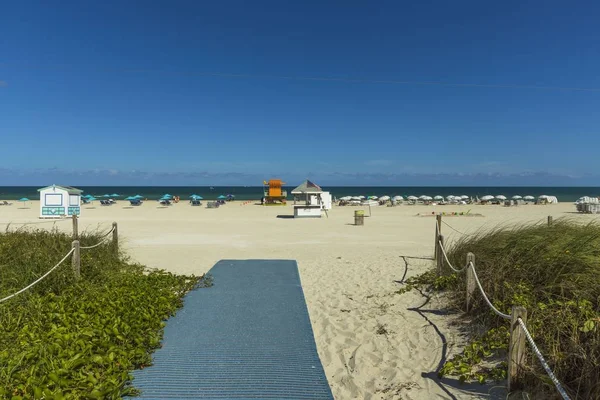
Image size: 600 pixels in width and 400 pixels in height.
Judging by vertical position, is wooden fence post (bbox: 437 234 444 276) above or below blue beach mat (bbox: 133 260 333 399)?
above

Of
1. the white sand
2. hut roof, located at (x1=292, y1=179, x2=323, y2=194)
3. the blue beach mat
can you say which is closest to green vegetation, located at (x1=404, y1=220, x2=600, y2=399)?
the white sand

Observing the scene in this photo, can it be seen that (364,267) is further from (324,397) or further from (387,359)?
(324,397)

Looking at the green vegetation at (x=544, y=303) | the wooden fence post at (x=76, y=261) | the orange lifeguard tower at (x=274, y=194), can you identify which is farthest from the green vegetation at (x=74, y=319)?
the orange lifeguard tower at (x=274, y=194)

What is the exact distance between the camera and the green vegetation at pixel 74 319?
3.39m

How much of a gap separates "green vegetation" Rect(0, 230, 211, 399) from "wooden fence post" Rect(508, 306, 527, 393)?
3.19 m

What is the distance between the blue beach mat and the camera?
366 cm

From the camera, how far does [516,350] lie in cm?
347

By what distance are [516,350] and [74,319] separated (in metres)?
4.64

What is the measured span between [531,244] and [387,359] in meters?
2.91

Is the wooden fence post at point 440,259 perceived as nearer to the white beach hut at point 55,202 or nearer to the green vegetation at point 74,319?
the green vegetation at point 74,319

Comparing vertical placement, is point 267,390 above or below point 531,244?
below

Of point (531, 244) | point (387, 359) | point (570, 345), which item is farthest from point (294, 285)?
point (570, 345)

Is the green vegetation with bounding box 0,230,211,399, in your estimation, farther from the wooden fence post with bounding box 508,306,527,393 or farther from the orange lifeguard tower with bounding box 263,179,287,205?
the orange lifeguard tower with bounding box 263,179,287,205

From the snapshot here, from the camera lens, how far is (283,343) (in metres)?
4.73
